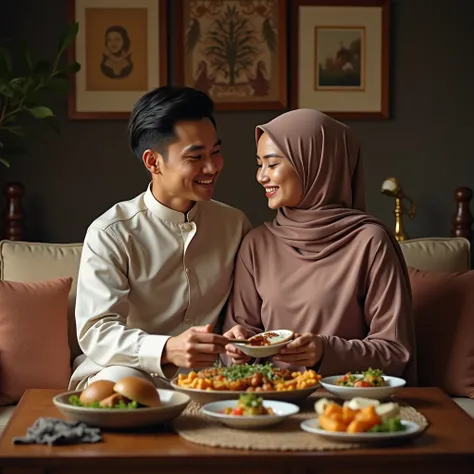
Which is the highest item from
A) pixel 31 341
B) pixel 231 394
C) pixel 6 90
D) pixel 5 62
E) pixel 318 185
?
pixel 5 62

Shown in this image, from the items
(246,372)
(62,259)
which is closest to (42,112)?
(62,259)

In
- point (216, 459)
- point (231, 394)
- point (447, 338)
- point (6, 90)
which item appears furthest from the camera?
point (6, 90)

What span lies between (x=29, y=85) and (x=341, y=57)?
4.92 feet

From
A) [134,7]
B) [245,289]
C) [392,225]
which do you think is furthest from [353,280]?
[134,7]

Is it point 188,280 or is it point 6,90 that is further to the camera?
point 6,90

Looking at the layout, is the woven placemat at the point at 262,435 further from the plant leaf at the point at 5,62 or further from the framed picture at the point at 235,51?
the framed picture at the point at 235,51

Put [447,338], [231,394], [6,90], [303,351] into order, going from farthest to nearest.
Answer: [6,90] → [447,338] → [303,351] → [231,394]

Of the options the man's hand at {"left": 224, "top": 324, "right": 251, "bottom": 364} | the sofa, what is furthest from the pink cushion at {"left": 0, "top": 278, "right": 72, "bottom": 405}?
the man's hand at {"left": 224, "top": 324, "right": 251, "bottom": 364}

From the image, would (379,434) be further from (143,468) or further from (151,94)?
(151,94)

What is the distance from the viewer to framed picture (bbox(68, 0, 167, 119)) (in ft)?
14.7

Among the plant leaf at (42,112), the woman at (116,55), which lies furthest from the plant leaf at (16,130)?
the woman at (116,55)

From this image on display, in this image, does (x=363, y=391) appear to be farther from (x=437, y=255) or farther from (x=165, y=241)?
(x=437, y=255)

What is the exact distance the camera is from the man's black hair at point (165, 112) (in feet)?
9.67

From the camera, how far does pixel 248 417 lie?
195cm
